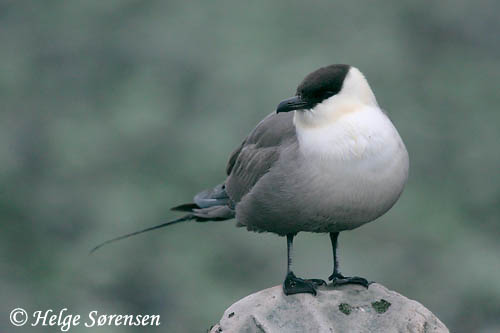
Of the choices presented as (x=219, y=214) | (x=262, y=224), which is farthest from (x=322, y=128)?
(x=219, y=214)

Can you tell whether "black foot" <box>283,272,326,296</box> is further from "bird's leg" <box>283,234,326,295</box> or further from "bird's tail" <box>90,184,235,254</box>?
"bird's tail" <box>90,184,235,254</box>

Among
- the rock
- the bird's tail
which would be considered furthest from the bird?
the bird's tail

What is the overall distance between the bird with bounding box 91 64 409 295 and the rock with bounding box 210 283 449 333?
11 centimetres

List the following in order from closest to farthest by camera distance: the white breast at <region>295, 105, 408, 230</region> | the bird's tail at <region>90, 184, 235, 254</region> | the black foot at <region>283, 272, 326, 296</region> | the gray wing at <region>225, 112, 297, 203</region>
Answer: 1. the white breast at <region>295, 105, 408, 230</region>
2. the black foot at <region>283, 272, 326, 296</region>
3. the gray wing at <region>225, 112, 297, 203</region>
4. the bird's tail at <region>90, 184, 235, 254</region>

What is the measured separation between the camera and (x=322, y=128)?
5.00 metres

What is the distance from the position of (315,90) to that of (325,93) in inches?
2.6

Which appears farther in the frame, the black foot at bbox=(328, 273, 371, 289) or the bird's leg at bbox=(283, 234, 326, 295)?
the black foot at bbox=(328, 273, 371, 289)

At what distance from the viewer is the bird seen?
4.88 m

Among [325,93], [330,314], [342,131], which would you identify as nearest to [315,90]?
[325,93]

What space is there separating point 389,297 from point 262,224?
0.95m

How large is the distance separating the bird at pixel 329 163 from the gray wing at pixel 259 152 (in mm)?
12

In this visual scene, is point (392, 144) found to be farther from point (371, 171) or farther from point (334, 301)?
point (334, 301)

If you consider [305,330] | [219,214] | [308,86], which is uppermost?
[308,86]

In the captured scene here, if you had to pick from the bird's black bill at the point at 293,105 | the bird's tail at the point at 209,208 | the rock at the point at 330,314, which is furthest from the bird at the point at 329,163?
the bird's tail at the point at 209,208
